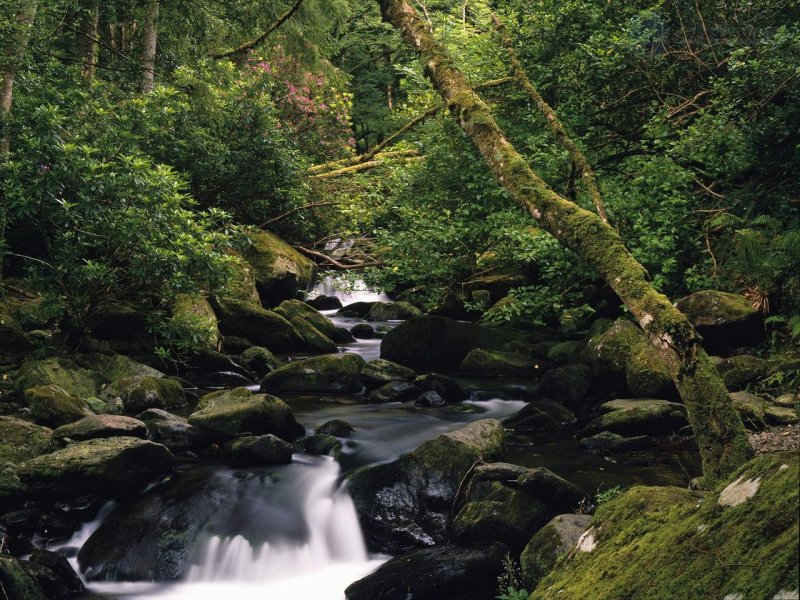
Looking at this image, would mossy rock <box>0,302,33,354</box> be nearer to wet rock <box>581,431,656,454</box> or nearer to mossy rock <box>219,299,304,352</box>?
mossy rock <box>219,299,304,352</box>

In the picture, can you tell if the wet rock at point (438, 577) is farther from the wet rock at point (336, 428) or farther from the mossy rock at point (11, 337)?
the mossy rock at point (11, 337)

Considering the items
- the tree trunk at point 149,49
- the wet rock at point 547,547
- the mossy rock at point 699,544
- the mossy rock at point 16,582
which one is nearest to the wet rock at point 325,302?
the tree trunk at point 149,49

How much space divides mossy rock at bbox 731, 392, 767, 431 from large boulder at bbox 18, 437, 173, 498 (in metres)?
6.34

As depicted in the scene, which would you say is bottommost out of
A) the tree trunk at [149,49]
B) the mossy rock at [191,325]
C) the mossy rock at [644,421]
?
the mossy rock at [644,421]

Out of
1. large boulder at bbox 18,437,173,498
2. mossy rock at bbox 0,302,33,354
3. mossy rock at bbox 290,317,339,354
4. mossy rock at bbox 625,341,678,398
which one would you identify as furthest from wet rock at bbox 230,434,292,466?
mossy rock at bbox 290,317,339,354

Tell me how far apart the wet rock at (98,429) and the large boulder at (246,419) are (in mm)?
813

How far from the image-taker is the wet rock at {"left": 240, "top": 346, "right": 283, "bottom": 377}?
1269 centimetres

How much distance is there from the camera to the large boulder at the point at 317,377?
11.7 m

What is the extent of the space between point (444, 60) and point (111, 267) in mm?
6999

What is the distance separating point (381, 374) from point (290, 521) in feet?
16.1

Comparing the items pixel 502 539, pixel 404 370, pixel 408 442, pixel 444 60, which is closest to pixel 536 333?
pixel 404 370

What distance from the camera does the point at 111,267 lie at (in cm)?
1051

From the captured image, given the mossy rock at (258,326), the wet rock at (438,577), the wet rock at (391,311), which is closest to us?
the wet rock at (438,577)

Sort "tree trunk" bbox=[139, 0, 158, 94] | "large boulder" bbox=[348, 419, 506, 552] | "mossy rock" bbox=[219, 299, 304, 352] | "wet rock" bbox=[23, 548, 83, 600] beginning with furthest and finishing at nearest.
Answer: "mossy rock" bbox=[219, 299, 304, 352], "tree trunk" bbox=[139, 0, 158, 94], "large boulder" bbox=[348, 419, 506, 552], "wet rock" bbox=[23, 548, 83, 600]
